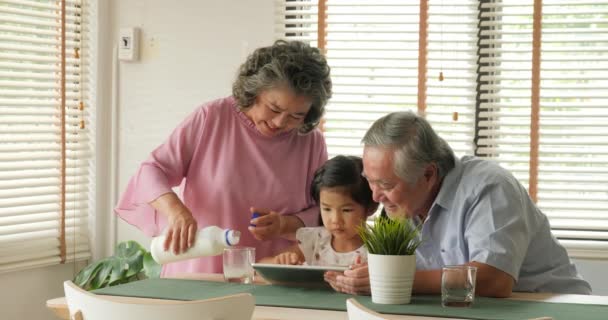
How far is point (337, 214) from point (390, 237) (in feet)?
2.34

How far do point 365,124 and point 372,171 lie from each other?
1638 mm

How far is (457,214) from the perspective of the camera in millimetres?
2162

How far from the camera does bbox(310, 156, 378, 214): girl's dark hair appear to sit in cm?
255

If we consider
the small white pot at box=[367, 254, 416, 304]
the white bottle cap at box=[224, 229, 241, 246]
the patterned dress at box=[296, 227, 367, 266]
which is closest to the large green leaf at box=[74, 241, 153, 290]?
the patterned dress at box=[296, 227, 367, 266]

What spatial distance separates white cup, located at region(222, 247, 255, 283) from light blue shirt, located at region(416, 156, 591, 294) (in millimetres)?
443

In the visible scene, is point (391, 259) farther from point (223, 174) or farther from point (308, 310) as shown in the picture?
point (223, 174)

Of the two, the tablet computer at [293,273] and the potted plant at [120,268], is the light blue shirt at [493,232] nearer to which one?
the tablet computer at [293,273]

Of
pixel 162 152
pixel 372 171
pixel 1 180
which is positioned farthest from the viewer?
pixel 1 180

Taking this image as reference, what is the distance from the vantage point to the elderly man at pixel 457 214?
6.67 feet

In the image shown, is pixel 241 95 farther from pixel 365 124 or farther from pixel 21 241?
pixel 21 241

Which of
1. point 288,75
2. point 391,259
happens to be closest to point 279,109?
point 288,75

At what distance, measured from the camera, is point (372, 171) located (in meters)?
2.18

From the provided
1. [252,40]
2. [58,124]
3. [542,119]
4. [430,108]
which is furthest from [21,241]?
[542,119]

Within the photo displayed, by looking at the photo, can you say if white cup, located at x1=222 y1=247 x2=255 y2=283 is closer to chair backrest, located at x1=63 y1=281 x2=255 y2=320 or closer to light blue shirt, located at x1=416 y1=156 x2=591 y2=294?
light blue shirt, located at x1=416 y1=156 x2=591 y2=294
